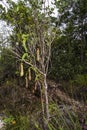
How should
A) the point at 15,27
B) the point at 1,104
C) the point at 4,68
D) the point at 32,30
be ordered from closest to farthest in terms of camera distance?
1. the point at 32,30
2. the point at 15,27
3. the point at 1,104
4. the point at 4,68

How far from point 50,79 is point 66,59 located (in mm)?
936

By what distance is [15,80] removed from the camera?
8305 millimetres

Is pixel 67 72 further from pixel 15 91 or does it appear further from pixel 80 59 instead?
pixel 15 91

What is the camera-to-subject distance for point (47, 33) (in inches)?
146

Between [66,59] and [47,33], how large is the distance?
5027 millimetres

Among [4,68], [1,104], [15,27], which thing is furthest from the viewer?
[4,68]

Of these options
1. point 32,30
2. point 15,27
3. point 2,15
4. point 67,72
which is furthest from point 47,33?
point 67,72

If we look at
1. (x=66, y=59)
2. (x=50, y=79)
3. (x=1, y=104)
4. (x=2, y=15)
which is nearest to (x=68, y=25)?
(x=66, y=59)

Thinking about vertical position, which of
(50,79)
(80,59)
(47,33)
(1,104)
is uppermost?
(47,33)

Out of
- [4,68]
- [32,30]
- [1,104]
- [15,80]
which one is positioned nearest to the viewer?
[32,30]

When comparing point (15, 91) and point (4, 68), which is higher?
point (4, 68)

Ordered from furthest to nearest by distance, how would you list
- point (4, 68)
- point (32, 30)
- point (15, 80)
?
point (4, 68)
point (15, 80)
point (32, 30)

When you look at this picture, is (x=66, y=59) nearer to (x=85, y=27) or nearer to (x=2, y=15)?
(x=85, y=27)

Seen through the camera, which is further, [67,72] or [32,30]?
[67,72]
